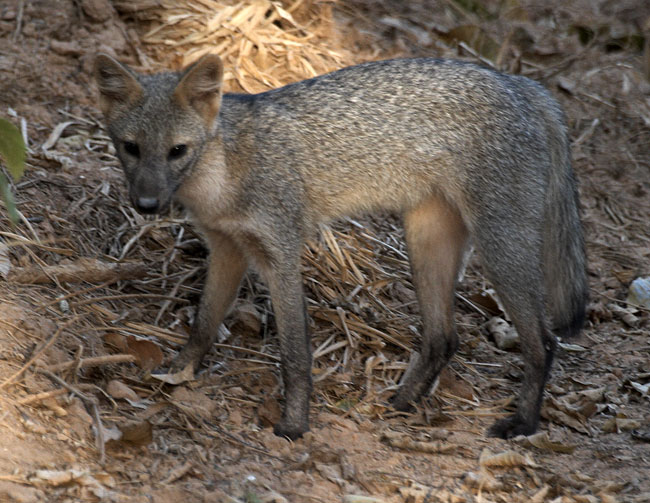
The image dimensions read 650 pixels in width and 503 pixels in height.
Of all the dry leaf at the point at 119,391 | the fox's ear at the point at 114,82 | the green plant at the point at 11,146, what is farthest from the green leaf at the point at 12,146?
the dry leaf at the point at 119,391

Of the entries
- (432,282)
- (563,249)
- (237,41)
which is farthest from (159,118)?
(237,41)

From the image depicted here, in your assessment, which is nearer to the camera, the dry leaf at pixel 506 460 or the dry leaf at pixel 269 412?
the dry leaf at pixel 506 460

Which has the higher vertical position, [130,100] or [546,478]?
[130,100]

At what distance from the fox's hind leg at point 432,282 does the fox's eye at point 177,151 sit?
Answer: 1596mm

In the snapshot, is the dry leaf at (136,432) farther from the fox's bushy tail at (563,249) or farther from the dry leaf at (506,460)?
the fox's bushy tail at (563,249)

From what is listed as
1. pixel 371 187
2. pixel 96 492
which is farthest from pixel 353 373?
pixel 96 492

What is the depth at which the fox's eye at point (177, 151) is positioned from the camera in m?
4.63

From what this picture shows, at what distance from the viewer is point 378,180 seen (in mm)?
5180

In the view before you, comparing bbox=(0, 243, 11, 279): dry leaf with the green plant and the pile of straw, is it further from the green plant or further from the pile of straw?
the pile of straw

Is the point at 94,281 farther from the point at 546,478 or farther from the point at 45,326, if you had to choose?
the point at 546,478

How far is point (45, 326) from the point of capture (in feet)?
15.3

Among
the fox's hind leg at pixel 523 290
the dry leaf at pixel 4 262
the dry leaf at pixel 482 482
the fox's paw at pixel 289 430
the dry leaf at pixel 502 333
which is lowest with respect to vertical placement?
the dry leaf at pixel 502 333

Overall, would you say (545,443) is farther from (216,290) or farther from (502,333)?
(216,290)

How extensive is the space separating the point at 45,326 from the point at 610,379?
12.7 feet
